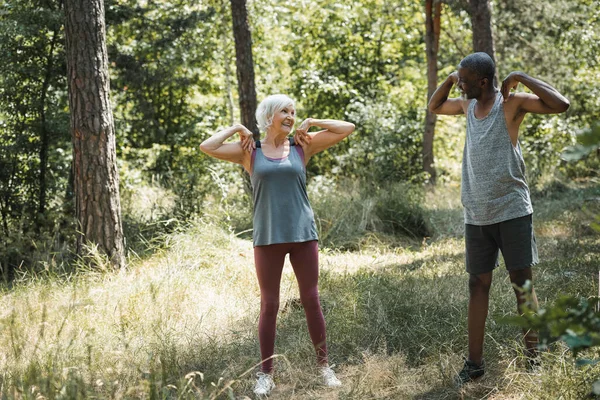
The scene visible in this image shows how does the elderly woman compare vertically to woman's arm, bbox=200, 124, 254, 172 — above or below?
below

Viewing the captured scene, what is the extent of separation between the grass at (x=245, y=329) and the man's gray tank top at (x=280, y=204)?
81cm

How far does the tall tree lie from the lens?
11.0 m

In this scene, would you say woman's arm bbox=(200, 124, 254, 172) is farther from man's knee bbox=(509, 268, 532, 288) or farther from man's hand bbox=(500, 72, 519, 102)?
man's knee bbox=(509, 268, 532, 288)

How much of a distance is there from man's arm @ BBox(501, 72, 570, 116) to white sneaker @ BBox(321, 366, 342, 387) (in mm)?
1991

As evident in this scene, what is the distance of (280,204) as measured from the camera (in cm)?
439

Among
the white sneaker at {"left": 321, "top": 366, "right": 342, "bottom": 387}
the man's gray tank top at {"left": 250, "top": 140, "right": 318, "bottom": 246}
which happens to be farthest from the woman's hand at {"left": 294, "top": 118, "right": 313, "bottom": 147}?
the white sneaker at {"left": 321, "top": 366, "right": 342, "bottom": 387}

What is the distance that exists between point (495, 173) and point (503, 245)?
1.44ft

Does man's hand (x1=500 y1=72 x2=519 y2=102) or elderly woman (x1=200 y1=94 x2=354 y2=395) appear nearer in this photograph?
man's hand (x1=500 y1=72 x2=519 y2=102)

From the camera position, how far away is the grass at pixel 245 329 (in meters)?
3.96

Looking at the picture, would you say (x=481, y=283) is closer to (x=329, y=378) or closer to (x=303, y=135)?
(x=329, y=378)

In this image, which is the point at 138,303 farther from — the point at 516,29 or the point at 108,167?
the point at 516,29

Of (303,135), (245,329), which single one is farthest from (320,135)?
(245,329)

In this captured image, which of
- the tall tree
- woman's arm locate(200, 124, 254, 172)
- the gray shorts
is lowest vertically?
the gray shorts

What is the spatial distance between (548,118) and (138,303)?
56.0ft
